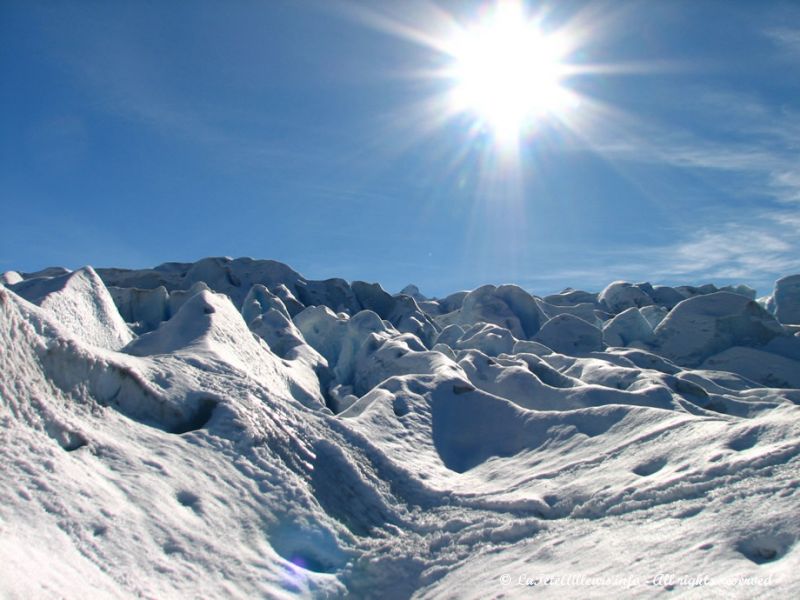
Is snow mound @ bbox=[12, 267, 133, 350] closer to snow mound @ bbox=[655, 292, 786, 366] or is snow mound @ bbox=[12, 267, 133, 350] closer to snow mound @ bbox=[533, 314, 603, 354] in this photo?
snow mound @ bbox=[533, 314, 603, 354]

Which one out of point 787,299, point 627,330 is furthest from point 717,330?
point 787,299

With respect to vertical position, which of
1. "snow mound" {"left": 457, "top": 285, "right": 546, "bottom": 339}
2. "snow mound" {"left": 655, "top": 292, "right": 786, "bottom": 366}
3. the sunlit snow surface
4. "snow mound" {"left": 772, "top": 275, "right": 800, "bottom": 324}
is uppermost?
"snow mound" {"left": 772, "top": 275, "right": 800, "bottom": 324}

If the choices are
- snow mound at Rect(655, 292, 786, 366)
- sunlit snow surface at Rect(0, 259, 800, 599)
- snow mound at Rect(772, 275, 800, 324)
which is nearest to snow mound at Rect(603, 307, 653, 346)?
snow mound at Rect(655, 292, 786, 366)

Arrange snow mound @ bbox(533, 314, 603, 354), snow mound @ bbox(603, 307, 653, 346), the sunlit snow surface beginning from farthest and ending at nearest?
snow mound @ bbox(603, 307, 653, 346), snow mound @ bbox(533, 314, 603, 354), the sunlit snow surface

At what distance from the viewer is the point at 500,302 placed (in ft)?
146

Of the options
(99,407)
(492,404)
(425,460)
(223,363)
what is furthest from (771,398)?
(99,407)

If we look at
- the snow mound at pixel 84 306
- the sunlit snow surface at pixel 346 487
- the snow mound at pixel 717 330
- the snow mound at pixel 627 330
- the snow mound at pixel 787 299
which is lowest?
the sunlit snow surface at pixel 346 487

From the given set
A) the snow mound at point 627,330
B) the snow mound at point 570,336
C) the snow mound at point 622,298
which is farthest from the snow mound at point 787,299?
the snow mound at point 570,336

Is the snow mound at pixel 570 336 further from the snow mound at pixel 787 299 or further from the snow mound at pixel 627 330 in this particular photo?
the snow mound at pixel 787 299

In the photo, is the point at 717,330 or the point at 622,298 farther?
the point at 622,298

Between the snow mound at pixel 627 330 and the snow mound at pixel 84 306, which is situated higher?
the snow mound at pixel 627 330

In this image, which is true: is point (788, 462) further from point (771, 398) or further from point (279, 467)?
point (771, 398)

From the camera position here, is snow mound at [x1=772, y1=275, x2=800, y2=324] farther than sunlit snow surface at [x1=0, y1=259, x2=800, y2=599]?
Yes

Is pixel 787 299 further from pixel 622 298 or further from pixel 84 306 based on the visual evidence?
pixel 84 306
